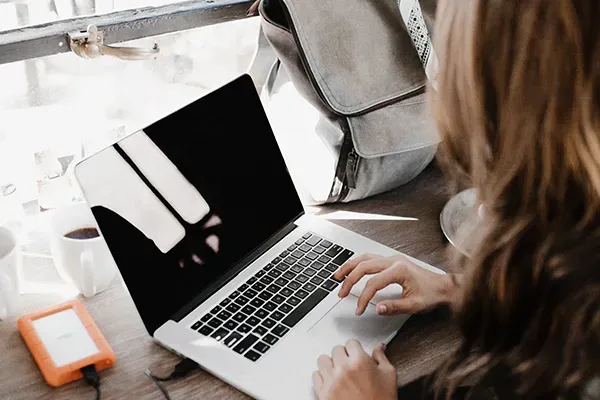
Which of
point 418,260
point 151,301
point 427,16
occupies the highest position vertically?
point 427,16

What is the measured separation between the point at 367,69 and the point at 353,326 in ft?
Answer: 1.39

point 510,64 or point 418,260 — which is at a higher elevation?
point 510,64

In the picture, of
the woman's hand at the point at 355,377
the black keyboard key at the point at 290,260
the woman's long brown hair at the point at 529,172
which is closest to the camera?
the woman's long brown hair at the point at 529,172

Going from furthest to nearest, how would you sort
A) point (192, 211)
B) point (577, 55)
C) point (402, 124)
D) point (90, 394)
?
1. point (402, 124)
2. point (192, 211)
3. point (90, 394)
4. point (577, 55)

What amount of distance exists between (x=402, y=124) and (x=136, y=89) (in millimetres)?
474

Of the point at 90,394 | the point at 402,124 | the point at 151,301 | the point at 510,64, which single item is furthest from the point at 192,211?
the point at 510,64

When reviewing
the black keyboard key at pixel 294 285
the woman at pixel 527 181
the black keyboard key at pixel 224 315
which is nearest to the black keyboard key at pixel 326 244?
the black keyboard key at pixel 294 285

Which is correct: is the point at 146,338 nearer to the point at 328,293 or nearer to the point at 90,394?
the point at 90,394

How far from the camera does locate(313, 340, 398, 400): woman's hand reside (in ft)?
2.54

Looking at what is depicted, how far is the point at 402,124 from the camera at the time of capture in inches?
43.3

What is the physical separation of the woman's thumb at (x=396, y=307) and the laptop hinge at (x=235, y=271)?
0.65ft

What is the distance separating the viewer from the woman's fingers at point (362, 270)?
35.9 inches

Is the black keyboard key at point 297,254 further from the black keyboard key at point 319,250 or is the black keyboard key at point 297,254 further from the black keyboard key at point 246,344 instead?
the black keyboard key at point 246,344

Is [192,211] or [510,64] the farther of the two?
[192,211]
